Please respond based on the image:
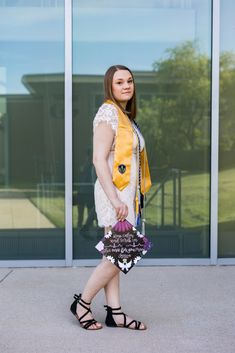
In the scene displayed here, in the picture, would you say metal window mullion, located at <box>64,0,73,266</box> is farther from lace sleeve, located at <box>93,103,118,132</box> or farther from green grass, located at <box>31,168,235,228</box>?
lace sleeve, located at <box>93,103,118,132</box>

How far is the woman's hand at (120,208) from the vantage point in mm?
4117

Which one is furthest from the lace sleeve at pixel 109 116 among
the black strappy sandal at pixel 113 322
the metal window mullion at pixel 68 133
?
the metal window mullion at pixel 68 133

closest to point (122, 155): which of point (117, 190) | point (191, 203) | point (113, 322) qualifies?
point (117, 190)

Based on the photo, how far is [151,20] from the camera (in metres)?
6.79

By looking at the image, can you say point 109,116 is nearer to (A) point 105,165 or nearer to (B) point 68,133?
(A) point 105,165

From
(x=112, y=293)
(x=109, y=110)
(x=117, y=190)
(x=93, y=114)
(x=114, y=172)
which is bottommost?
(x=112, y=293)

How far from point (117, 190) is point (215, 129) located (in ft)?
9.34

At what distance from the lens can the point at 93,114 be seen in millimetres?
6789

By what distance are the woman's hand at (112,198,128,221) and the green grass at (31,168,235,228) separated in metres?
2.74

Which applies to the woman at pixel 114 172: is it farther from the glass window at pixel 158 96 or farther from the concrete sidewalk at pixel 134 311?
the glass window at pixel 158 96

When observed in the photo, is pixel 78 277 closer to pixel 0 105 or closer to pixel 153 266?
pixel 153 266

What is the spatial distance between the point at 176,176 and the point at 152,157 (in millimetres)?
335

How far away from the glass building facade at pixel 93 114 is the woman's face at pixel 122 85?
7.99 feet

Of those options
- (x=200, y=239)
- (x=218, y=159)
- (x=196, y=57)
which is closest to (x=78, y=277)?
(x=200, y=239)
